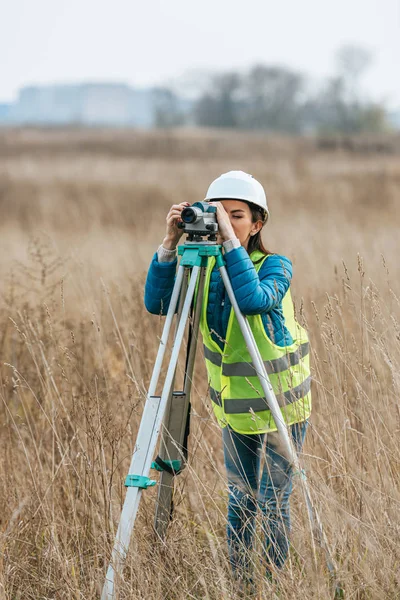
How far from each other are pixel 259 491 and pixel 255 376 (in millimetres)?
391

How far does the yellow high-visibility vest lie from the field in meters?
0.12

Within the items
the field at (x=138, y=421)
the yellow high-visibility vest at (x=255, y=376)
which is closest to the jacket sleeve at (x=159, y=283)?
the yellow high-visibility vest at (x=255, y=376)

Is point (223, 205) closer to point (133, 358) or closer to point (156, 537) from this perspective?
point (156, 537)

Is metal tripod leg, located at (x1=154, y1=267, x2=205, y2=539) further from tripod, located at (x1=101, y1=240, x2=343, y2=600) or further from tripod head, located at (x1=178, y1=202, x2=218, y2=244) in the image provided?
tripod head, located at (x1=178, y1=202, x2=218, y2=244)

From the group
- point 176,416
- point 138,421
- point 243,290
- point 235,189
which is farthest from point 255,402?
point 138,421

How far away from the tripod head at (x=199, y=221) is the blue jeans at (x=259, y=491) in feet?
2.27

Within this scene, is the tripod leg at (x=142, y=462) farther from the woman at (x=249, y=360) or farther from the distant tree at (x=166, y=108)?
the distant tree at (x=166, y=108)

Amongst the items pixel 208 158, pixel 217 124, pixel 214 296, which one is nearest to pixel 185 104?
pixel 217 124

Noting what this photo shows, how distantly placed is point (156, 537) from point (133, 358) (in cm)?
143

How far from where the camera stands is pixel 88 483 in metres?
2.72

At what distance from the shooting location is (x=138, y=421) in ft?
10.5

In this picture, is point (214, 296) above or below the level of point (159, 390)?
above

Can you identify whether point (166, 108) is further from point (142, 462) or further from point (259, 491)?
point (142, 462)

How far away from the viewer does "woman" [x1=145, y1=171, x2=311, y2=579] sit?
2346 millimetres
